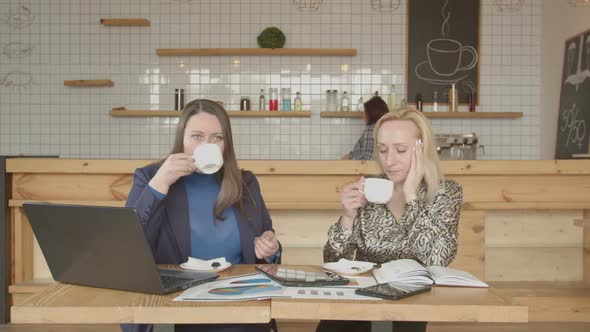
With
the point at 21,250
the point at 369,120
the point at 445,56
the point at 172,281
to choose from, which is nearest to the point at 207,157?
the point at 172,281

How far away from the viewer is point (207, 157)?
1.60 m

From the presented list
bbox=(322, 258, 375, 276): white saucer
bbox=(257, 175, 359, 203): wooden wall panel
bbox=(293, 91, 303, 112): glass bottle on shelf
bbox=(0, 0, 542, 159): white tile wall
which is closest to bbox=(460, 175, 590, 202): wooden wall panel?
bbox=(257, 175, 359, 203): wooden wall panel

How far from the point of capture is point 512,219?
3.21 m

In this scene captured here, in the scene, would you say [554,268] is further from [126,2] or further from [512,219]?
[126,2]

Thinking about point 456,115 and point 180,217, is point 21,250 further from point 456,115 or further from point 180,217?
point 456,115

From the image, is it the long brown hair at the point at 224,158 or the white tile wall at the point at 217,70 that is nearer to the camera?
the long brown hair at the point at 224,158

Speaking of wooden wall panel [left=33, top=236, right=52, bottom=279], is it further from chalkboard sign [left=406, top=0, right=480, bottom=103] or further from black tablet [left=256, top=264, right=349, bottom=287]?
chalkboard sign [left=406, top=0, right=480, bottom=103]

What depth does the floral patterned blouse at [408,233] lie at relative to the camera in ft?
5.61

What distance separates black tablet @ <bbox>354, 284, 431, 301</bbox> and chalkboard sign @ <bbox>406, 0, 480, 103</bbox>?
13.1 ft

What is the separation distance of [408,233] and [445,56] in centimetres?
358

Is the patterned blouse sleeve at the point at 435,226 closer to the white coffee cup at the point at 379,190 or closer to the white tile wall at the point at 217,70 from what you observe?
the white coffee cup at the point at 379,190

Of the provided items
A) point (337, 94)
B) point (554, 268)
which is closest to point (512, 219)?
point (554, 268)

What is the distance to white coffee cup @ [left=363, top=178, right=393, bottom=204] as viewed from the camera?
5.27 ft

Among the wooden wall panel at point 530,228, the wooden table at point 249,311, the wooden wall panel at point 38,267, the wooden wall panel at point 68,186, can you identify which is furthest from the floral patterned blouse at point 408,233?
the wooden wall panel at point 38,267
